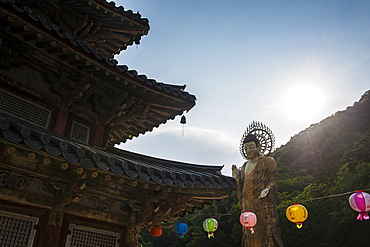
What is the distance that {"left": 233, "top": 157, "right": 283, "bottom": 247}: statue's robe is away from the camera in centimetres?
604

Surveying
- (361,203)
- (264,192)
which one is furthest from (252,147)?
(361,203)

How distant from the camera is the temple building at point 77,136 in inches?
216

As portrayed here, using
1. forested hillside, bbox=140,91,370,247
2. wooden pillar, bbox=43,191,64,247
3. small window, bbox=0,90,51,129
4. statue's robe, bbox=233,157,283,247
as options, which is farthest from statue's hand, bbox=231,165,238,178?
forested hillside, bbox=140,91,370,247

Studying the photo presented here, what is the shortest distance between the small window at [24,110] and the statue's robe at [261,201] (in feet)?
15.7

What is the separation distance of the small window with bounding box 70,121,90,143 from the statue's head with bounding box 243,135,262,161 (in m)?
4.02

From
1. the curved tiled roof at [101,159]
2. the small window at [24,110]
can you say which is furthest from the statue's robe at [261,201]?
the small window at [24,110]

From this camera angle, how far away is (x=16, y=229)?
567cm

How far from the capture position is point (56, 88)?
7141mm

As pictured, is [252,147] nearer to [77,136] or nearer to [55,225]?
[77,136]

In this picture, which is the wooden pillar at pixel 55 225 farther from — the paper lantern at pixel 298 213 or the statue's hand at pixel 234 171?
the paper lantern at pixel 298 213

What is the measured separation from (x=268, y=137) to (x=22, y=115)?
230 inches

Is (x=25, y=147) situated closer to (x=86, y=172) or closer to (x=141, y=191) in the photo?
(x=86, y=172)

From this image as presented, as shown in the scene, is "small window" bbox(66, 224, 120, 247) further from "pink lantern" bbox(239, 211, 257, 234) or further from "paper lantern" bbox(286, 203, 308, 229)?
"paper lantern" bbox(286, 203, 308, 229)

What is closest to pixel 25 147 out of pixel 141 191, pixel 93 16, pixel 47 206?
pixel 47 206
